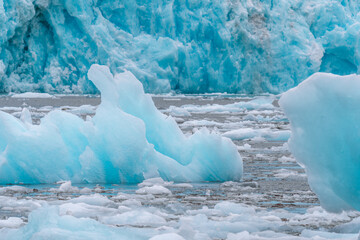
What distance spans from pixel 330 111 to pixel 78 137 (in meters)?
2.61

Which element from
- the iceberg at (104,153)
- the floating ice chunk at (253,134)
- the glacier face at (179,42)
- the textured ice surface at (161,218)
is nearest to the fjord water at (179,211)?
the textured ice surface at (161,218)

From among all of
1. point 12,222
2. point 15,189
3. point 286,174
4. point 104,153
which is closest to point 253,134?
point 286,174

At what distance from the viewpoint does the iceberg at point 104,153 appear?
4172 mm

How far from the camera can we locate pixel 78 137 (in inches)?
175

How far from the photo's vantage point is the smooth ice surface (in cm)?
222

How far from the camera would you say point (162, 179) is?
4191mm

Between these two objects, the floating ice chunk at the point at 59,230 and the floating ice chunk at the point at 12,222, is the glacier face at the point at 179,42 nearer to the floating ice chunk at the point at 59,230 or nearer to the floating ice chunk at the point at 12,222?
the floating ice chunk at the point at 12,222

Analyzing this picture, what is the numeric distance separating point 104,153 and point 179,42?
62.4ft

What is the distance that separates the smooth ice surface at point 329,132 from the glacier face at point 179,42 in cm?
1805

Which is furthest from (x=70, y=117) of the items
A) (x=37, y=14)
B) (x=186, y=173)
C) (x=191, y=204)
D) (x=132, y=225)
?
(x=37, y=14)

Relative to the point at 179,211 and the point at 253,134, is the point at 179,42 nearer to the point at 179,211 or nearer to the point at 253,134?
the point at 253,134

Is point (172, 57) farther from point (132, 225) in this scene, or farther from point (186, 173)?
point (132, 225)

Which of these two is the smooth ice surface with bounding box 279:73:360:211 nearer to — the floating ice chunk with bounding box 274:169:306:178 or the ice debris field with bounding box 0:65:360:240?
the ice debris field with bounding box 0:65:360:240

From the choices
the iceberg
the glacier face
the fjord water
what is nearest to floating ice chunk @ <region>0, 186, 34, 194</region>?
the fjord water
